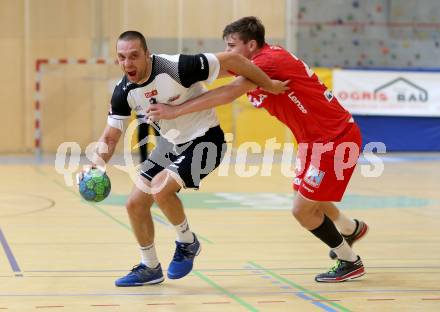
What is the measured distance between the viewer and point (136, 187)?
260 inches

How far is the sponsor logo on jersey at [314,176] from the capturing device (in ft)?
22.0

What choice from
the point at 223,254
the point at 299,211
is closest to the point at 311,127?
the point at 299,211

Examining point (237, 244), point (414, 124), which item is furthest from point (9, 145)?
point (237, 244)

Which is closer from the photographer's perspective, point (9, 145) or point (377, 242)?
point (377, 242)

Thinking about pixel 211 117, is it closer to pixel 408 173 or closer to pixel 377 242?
pixel 377 242

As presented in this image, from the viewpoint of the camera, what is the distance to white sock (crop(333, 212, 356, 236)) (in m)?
7.60

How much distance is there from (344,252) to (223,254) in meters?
1.47

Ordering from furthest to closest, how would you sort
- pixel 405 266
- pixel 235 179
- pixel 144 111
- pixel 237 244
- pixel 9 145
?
pixel 9 145 < pixel 235 179 < pixel 237 244 < pixel 405 266 < pixel 144 111

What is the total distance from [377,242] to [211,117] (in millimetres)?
3019

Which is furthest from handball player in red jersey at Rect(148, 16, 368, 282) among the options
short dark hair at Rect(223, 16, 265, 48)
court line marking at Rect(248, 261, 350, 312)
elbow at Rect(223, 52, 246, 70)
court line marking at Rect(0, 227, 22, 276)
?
court line marking at Rect(0, 227, 22, 276)

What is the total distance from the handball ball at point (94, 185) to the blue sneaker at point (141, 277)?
27.3 inches

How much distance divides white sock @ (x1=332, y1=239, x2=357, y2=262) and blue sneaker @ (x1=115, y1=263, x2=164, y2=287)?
1446mm

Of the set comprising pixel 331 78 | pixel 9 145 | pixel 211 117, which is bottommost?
pixel 9 145

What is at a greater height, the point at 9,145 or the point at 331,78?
the point at 331,78
